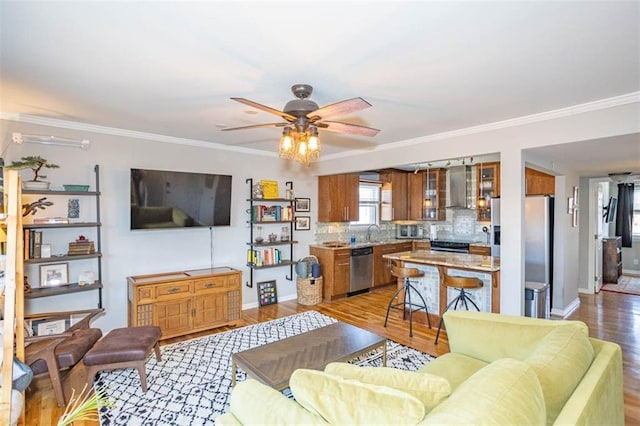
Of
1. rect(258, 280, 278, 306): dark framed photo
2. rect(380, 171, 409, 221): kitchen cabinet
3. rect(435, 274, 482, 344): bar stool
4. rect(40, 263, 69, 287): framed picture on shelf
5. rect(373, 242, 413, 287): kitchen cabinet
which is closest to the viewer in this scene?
rect(40, 263, 69, 287): framed picture on shelf

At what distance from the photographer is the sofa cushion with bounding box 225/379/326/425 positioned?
117 centimetres

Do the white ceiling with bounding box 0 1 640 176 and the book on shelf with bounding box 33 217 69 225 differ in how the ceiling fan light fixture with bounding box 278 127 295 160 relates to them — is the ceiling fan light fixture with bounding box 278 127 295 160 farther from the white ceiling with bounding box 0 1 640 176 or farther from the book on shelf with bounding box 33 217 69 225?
the book on shelf with bounding box 33 217 69 225

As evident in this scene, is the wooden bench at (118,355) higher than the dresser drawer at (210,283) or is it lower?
lower

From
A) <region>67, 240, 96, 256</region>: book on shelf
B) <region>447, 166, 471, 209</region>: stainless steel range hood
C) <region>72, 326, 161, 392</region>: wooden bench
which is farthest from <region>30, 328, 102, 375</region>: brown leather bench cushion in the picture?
<region>447, 166, 471, 209</region>: stainless steel range hood

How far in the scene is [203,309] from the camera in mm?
4125

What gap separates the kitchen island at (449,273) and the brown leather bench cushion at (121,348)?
3.12 metres

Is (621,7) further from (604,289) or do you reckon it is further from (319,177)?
(604,289)

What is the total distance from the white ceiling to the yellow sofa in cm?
168

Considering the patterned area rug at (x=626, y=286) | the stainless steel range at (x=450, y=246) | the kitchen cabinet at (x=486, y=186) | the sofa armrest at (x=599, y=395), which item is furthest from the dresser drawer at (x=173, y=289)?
the patterned area rug at (x=626, y=286)

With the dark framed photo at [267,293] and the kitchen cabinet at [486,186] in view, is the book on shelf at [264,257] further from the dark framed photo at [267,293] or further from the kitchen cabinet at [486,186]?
the kitchen cabinet at [486,186]

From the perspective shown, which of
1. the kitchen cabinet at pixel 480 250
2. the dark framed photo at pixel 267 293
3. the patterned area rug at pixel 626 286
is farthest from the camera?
the patterned area rug at pixel 626 286

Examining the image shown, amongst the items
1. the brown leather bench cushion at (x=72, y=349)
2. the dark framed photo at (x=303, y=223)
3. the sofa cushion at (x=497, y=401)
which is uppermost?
the dark framed photo at (x=303, y=223)

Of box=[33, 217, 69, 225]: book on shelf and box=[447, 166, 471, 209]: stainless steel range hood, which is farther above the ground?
box=[447, 166, 471, 209]: stainless steel range hood

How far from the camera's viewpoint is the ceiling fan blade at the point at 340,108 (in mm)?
2062
